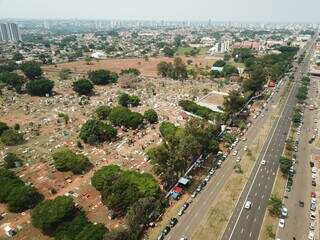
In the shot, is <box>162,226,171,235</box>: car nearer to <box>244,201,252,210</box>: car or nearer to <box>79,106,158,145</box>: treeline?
<box>244,201,252,210</box>: car

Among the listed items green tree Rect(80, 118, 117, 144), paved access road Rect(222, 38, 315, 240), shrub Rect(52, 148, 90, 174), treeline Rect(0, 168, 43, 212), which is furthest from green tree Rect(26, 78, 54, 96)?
paved access road Rect(222, 38, 315, 240)

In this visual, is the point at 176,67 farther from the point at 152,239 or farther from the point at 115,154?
the point at 152,239

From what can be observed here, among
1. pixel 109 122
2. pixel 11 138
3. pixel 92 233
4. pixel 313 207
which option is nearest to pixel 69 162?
pixel 11 138

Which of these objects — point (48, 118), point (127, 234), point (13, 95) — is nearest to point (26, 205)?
point (127, 234)

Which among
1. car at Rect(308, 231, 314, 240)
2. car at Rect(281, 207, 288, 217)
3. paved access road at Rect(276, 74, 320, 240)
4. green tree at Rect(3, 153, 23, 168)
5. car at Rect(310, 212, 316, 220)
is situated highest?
green tree at Rect(3, 153, 23, 168)

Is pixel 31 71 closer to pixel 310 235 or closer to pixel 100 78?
pixel 100 78

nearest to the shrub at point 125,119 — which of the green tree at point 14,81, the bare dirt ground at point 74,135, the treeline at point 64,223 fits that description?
the bare dirt ground at point 74,135
